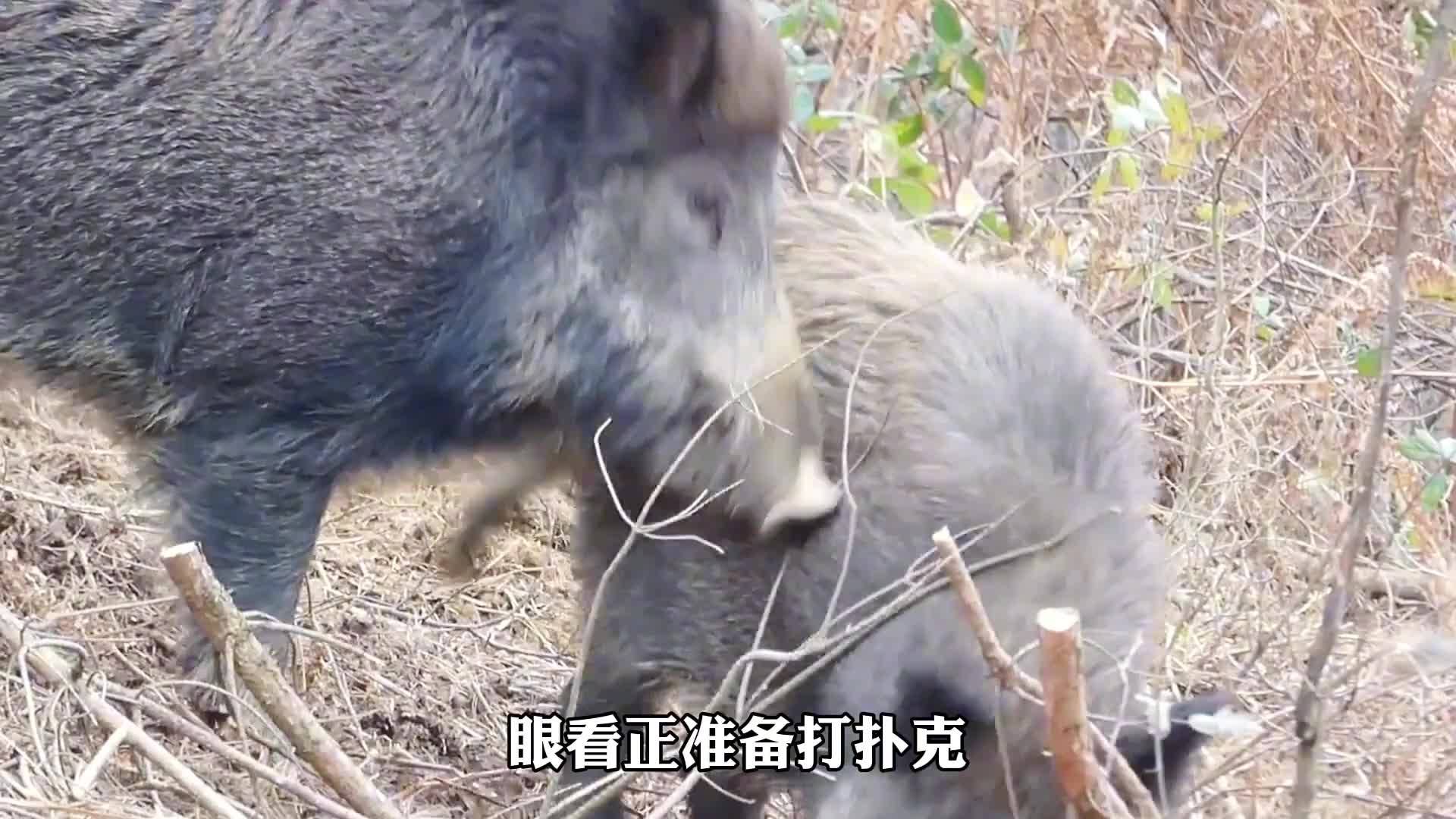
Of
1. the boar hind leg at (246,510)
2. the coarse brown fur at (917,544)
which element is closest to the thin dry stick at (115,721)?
the boar hind leg at (246,510)

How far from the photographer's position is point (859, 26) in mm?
5266

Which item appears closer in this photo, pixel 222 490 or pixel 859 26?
pixel 222 490

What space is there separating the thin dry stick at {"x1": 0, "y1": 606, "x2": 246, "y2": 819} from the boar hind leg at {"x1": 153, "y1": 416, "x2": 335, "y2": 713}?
1.11ft

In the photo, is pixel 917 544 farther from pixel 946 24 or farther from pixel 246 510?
pixel 946 24

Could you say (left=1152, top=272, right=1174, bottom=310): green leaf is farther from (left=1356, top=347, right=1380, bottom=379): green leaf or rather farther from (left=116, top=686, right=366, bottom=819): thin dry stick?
(left=116, top=686, right=366, bottom=819): thin dry stick

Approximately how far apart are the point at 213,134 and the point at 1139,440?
5.65 feet

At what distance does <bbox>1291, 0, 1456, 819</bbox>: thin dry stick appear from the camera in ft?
6.57

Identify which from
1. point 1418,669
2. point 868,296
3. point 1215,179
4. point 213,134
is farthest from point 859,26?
point 1418,669

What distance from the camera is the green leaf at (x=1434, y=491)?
3797 mm

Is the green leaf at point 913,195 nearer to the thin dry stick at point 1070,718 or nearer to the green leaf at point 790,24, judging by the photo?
the green leaf at point 790,24

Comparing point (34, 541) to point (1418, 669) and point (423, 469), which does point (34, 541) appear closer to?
point (423, 469)

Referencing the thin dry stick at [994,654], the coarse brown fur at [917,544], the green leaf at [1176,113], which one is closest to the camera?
the thin dry stick at [994,654]

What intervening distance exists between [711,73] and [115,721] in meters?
1.45

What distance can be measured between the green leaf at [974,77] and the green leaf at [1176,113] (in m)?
0.45
